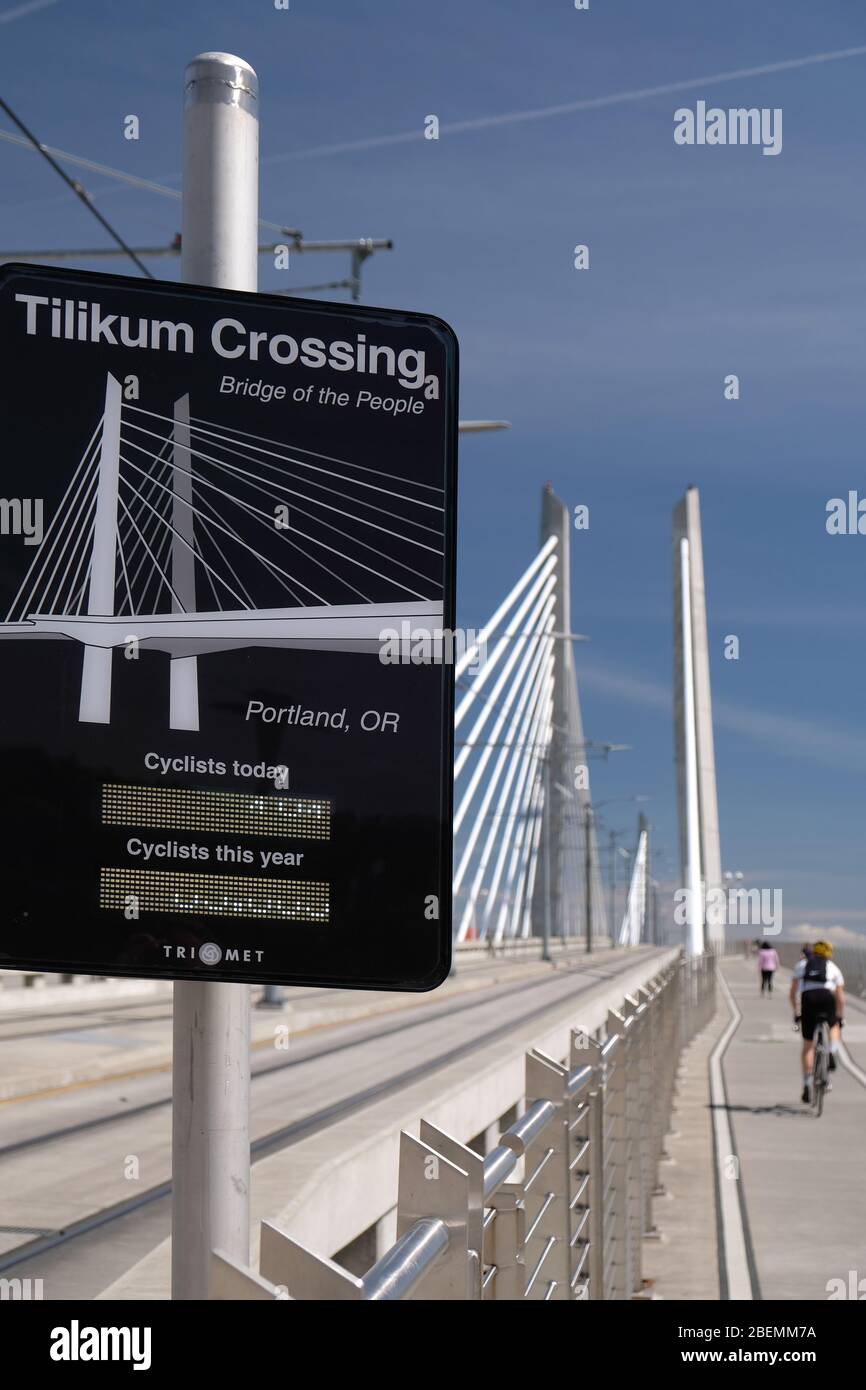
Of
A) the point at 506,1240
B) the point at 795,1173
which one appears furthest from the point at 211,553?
the point at 795,1173

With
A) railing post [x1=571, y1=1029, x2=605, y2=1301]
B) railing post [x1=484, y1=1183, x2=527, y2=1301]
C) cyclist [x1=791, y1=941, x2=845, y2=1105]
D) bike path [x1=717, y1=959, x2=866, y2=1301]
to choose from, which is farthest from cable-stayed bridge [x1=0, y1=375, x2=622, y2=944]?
cyclist [x1=791, y1=941, x2=845, y2=1105]

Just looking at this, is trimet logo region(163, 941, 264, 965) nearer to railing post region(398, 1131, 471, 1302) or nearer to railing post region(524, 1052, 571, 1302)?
railing post region(398, 1131, 471, 1302)

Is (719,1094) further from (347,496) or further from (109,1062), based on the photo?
(347,496)

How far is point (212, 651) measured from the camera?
106 inches

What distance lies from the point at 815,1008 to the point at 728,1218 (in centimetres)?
592

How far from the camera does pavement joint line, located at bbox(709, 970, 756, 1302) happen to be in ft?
31.9

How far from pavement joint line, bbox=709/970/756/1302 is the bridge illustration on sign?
4727 mm

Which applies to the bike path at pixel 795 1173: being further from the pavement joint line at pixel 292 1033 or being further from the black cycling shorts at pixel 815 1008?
the pavement joint line at pixel 292 1033

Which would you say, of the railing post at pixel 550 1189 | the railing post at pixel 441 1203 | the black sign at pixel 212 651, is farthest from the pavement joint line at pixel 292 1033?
the black sign at pixel 212 651

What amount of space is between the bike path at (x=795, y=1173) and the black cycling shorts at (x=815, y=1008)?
97cm

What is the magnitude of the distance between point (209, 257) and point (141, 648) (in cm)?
73

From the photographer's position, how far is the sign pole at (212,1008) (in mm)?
2734

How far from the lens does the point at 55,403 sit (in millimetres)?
2715
